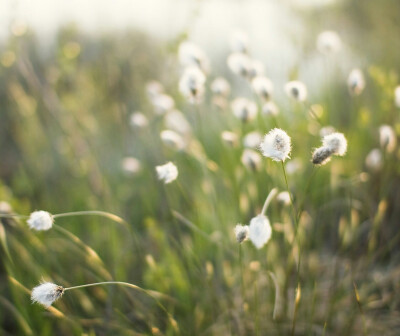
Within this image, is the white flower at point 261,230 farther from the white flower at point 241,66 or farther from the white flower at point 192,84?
the white flower at point 241,66

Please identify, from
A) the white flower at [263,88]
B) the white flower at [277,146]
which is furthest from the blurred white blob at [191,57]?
the white flower at [277,146]

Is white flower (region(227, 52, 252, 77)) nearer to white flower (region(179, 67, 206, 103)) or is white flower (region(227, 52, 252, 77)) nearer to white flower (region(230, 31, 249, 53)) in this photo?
white flower (region(230, 31, 249, 53))

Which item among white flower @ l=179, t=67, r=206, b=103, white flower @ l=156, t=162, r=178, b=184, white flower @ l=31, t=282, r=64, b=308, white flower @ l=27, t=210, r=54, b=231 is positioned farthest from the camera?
white flower @ l=179, t=67, r=206, b=103

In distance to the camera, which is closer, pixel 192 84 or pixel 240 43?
pixel 192 84

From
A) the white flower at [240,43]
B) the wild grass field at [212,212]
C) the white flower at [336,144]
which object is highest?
the white flower at [240,43]

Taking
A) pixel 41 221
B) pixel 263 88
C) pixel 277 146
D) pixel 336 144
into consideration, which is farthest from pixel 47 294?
pixel 263 88

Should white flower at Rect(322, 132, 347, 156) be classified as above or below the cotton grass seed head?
above

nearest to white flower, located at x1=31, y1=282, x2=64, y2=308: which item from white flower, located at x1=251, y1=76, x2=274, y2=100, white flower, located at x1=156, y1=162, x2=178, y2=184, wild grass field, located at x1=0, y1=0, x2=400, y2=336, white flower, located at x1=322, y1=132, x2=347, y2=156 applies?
wild grass field, located at x1=0, y1=0, x2=400, y2=336

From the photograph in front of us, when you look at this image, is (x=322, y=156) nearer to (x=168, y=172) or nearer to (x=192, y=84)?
(x=168, y=172)
